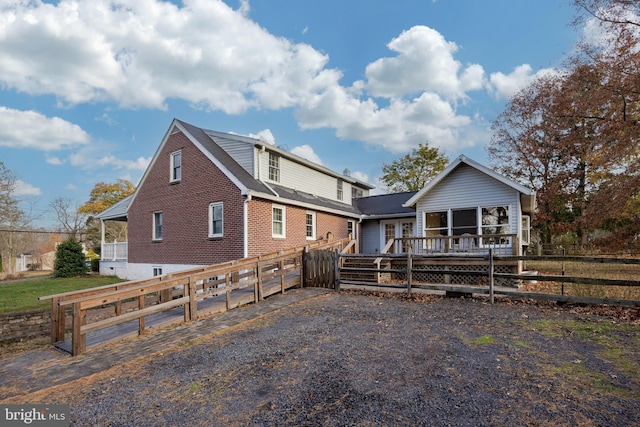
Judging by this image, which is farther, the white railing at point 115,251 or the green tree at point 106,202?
the green tree at point 106,202

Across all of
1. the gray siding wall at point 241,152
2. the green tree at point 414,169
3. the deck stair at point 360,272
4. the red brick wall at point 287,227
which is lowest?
the deck stair at point 360,272

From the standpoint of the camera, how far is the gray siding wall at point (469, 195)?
1298cm

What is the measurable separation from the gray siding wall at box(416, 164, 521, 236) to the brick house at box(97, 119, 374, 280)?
15.4 ft

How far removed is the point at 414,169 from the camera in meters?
36.0

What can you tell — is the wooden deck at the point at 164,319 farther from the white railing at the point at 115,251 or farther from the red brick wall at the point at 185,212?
the white railing at the point at 115,251

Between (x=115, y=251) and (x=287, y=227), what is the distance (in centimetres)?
1200

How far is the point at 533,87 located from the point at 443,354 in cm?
2968

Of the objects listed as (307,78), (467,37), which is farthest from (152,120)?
(467,37)

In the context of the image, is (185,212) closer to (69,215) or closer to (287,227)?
(287,227)

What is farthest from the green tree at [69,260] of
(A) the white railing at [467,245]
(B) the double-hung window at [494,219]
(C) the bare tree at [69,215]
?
(C) the bare tree at [69,215]

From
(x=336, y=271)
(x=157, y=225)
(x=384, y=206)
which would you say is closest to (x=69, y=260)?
(x=157, y=225)

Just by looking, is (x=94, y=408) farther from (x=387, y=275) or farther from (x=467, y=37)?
(x=467, y=37)

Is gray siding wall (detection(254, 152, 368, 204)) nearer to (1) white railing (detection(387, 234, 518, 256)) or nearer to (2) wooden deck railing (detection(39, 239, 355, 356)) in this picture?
(2) wooden deck railing (detection(39, 239, 355, 356))

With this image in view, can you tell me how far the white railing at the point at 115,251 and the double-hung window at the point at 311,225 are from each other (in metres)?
11.0
